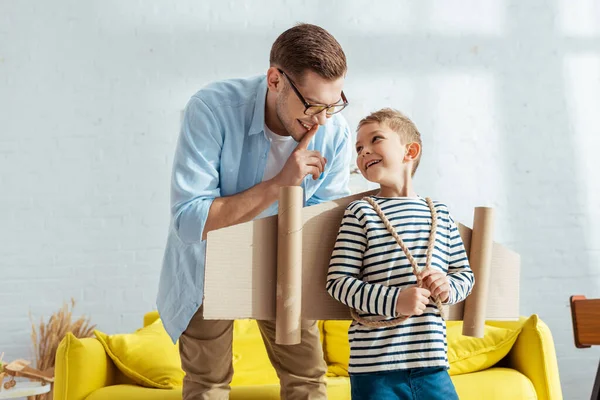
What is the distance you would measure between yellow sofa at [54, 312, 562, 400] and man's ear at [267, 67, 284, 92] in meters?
1.28

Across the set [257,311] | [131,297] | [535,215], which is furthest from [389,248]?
[535,215]

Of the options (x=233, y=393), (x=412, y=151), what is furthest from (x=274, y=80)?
(x=233, y=393)

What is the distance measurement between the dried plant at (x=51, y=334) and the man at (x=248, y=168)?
1.86 metres

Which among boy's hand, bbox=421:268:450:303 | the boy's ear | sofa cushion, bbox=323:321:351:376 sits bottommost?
sofa cushion, bbox=323:321:351:376

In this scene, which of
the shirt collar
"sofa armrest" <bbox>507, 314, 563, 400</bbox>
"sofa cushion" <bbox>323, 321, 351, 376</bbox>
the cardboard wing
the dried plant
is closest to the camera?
the cardboard wing

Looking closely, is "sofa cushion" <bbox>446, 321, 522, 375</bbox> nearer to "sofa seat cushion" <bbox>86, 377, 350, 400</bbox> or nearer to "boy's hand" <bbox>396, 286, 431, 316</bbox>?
"sofa seat cushion" <bbox>86, 377, 350, 400</bbox>

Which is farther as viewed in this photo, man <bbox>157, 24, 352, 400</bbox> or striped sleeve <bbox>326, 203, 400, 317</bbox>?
man <bbox>157, 24, 352, 400</bbox>

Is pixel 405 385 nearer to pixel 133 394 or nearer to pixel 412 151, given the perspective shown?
pixel 412 151

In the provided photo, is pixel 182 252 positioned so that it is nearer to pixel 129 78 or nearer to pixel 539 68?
pixel 129 78

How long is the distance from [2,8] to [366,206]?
315 cm

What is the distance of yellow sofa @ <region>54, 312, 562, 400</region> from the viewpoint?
2.56 metres

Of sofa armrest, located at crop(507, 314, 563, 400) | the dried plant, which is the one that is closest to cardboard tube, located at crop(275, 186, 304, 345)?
sofa armrest, located at crop(507, 314, 563, 400)

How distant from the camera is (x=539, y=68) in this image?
4.08m

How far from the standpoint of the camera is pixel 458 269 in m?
1.46
